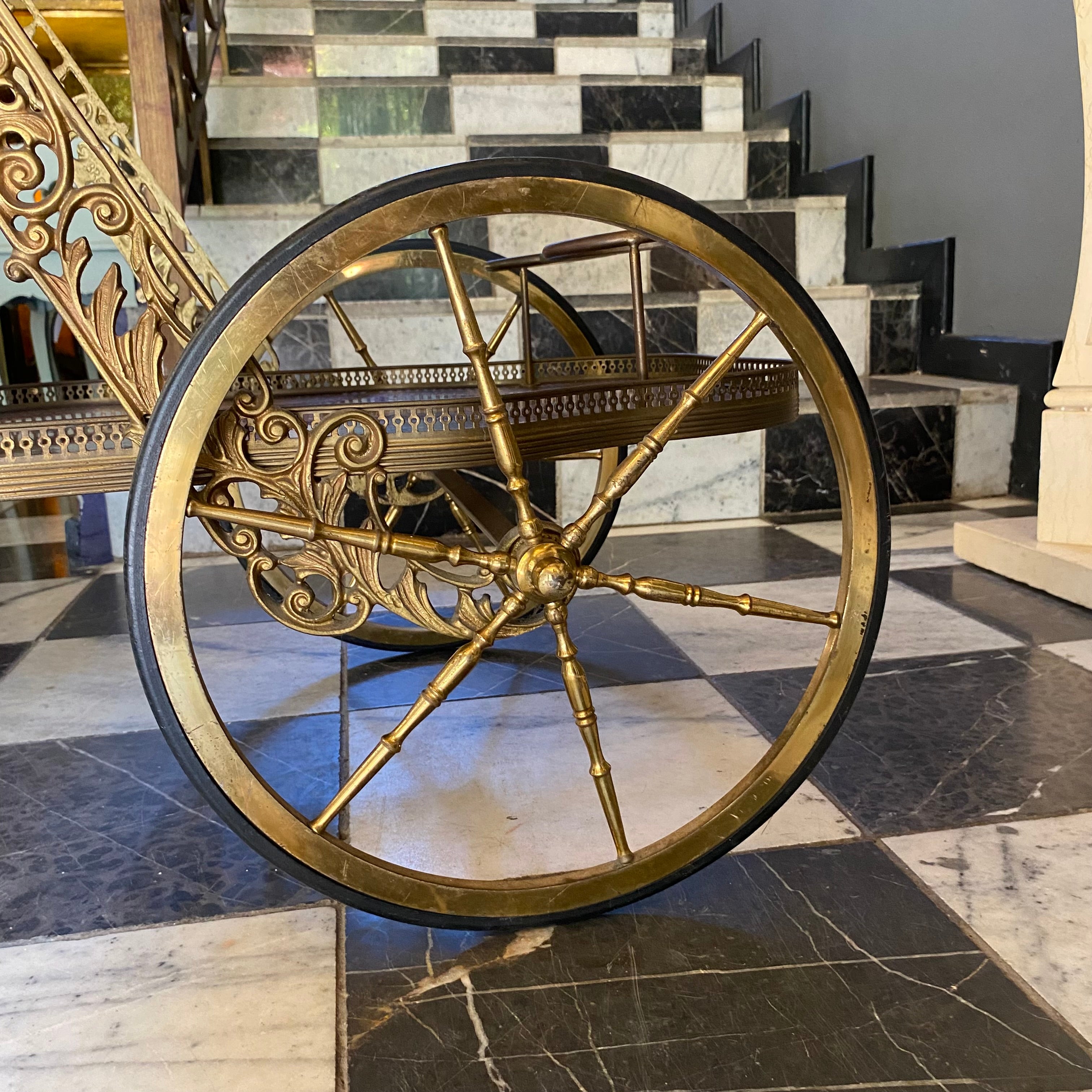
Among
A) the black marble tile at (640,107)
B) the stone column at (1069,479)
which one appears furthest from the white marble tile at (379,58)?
the stone column at (1069,479)

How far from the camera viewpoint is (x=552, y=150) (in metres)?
2.58

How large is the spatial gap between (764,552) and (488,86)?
5.21 feet

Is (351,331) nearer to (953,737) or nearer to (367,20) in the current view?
(953,737)

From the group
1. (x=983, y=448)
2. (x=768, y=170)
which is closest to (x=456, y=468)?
(x=983, y=448)

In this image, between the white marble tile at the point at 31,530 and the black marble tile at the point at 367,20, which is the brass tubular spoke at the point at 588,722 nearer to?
the white marble tile at the point at 31,530

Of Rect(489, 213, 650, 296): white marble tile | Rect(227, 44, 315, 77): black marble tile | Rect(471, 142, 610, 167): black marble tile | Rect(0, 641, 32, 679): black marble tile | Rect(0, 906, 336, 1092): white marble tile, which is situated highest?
Rect(227, 44, 315, 77): black marble tile

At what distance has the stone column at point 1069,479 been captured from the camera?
5.29ft

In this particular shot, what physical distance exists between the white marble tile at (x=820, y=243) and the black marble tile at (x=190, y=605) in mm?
1601

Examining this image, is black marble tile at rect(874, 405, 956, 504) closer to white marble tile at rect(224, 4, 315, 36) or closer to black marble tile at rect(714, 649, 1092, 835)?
black marble tile at rect(714, 649, 1092, 835)

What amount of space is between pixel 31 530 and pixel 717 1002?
2.20m

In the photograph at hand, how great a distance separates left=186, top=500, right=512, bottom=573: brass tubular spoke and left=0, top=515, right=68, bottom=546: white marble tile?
5.95ft

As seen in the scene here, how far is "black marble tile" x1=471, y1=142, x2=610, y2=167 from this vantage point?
256 cm

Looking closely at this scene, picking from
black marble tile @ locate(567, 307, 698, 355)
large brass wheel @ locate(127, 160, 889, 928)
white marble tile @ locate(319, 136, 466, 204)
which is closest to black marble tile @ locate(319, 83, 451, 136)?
white marble tile @ locate(319, 136, 466, 204)

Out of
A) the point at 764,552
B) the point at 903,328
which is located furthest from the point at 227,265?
the point at 903,328
